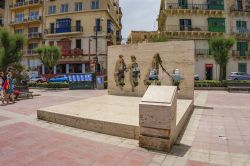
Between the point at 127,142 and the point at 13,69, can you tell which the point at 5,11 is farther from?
the point at 127,142

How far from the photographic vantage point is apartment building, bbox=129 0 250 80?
36719mm

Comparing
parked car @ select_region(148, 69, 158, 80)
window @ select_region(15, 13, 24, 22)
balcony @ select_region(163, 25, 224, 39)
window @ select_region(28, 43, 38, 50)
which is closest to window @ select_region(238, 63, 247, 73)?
balcony @ select_region(163, 25, 224, 39)

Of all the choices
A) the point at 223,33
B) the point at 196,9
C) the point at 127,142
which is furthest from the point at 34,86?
the point at 223,33

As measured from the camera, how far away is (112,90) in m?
15.4

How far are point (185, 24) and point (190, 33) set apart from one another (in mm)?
1709

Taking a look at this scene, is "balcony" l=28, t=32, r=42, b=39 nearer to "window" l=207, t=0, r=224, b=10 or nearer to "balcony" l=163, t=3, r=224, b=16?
"balcony" l=163, t=3, r=224, b=16

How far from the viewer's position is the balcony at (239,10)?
121 ft

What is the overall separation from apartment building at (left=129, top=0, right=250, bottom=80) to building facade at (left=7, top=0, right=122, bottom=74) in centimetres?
1048

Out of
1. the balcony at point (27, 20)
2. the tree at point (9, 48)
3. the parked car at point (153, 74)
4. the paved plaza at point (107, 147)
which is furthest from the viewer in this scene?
the balcony at point (27, 20)

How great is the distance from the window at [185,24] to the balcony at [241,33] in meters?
6.99

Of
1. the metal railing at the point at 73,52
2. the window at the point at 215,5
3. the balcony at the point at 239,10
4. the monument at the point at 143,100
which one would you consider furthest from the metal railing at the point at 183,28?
the monument at the point at 143,100

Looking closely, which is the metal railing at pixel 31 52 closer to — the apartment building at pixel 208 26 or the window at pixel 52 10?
the window at pixel 52 10

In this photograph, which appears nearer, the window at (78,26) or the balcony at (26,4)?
the window at (78,26)

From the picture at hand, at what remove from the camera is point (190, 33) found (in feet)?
120
